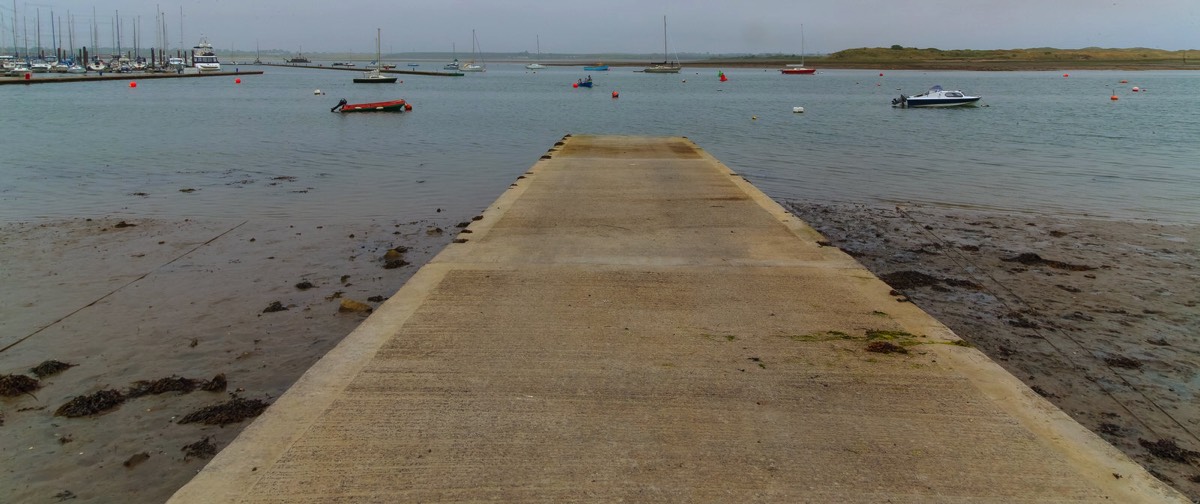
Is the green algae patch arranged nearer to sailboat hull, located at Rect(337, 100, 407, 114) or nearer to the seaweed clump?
the seaweed clump

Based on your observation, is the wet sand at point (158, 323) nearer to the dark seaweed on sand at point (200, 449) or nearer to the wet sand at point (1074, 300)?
the dark seaweed on sand at point (200, 449)

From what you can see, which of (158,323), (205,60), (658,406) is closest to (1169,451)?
(658,406)

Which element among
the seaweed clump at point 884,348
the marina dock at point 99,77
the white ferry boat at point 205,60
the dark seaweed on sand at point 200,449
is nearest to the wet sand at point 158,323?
the dark seaweed on sand at point 200,449

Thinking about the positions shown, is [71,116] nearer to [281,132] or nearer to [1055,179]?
[281,132]

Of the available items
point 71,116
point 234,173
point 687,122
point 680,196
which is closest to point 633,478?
point 680,196

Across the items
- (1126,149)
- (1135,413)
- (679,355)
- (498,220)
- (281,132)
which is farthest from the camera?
(281,132)

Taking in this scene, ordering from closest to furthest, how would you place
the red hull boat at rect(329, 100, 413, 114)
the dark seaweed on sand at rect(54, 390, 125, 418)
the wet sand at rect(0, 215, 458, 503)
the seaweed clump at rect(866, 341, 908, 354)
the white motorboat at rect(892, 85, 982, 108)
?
the wet sand at rect(0, 215, 458, 503)
the seaweed clump at rect(866, 341, 908, 354)
the dark seaweed on sand at rect(54, 390, 125, 418)
the red hull boat at rect(329, 100, 413, 114)
the white motorboat at rect(892, 85, 982, 108)

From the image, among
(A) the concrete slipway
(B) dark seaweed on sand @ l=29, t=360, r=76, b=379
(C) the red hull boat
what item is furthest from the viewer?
(C) the red hull boat

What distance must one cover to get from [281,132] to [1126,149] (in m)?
26.2

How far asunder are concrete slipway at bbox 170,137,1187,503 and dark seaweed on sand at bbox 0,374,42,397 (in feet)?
7.84

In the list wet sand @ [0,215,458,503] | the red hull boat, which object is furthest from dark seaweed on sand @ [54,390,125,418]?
the red hull boat

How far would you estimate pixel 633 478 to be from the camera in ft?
11.6

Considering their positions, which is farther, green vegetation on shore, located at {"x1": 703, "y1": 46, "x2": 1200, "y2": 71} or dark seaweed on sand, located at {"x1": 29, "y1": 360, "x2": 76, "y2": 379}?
green vegetation on shore, located at {"x1": 703, "y1": 46, "x2": 1200, "y2": 71}

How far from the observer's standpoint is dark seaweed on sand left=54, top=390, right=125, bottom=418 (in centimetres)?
533
